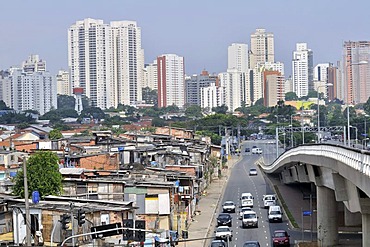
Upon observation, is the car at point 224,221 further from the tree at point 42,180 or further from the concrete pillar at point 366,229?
the concrete pillar at point 366,229

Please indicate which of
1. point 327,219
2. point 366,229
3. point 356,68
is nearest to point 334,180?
point 366,229

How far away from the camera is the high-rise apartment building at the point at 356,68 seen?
2238 inches

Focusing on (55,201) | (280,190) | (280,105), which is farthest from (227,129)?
(55,201)

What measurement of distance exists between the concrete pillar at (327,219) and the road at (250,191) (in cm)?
235

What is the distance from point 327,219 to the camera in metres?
43.1

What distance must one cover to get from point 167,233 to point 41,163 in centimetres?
802

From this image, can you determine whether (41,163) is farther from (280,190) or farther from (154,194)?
(280,190)

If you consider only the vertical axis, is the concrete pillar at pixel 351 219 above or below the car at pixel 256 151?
below

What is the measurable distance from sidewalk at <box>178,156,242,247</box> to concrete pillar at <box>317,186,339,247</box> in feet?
16.9

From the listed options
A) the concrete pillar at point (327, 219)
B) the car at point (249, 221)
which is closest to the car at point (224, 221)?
the car at point (249, 221)

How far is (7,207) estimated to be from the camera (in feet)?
102

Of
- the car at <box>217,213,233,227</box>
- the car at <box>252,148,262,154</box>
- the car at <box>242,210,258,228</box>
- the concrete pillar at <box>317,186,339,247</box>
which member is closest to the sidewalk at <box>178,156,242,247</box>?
the car at <box>217,213,233,227</box>

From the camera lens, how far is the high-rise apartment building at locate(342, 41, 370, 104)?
56841 mm

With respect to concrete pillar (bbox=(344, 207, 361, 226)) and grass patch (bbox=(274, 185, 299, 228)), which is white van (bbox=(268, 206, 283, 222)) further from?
concrete pillar (bbox=(344, 207, 361, 226))
